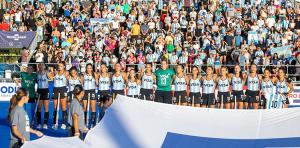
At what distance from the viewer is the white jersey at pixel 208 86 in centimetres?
1912

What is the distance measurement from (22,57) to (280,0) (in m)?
13.8

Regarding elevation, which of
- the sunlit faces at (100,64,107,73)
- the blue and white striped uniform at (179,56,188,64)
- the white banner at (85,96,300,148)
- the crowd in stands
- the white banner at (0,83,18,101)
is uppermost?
the crowd in stands

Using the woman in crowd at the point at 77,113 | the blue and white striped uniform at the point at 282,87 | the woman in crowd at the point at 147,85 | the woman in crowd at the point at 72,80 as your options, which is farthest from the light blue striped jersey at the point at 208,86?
the woman in crowd at the point at 77,113

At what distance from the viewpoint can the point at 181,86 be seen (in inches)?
754

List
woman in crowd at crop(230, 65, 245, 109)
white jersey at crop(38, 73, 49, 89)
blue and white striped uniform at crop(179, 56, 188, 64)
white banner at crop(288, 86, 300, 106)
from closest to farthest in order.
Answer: white jersey at crop(38, 73, 49, 89) → woman in crowd at crop(230, 65, 245, 109) → white banner at crop(288, 86, 300, 106) → blue and white striped uniform at crop(179, 56, 188, 64)

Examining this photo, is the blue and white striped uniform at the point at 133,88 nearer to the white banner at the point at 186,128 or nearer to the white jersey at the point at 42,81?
the white jersey at the point at 42,81

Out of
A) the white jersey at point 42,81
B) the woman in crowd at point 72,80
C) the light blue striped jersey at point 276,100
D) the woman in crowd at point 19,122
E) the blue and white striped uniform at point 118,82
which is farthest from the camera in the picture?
the light blue striped jersey at point 276,100

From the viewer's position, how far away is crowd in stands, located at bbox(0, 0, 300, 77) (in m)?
27.2

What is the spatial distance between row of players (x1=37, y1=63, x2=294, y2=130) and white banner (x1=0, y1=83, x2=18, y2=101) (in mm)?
6067

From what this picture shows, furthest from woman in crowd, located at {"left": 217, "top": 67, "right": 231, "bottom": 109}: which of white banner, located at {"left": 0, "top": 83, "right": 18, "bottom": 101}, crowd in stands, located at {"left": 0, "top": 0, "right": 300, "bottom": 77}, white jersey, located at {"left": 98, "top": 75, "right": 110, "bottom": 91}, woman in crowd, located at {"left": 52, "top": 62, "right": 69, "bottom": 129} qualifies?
white banner, located at {"left": 0, "top": 83, "right": 18, "bottom": 101}

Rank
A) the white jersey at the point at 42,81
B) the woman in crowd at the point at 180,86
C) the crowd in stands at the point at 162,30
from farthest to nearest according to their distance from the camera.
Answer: the crowd in stands at the point at 162,30 < the white jersey at the point at 42,81 < the woman in crowd at the point at 180,86

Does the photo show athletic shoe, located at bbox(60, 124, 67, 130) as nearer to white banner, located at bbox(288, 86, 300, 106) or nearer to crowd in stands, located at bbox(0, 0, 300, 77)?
crowd in stands, located at bbox(0, 0, 300, 77)

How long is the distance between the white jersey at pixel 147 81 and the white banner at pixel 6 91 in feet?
25.7

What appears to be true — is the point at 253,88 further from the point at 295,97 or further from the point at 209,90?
the point at 295,97
